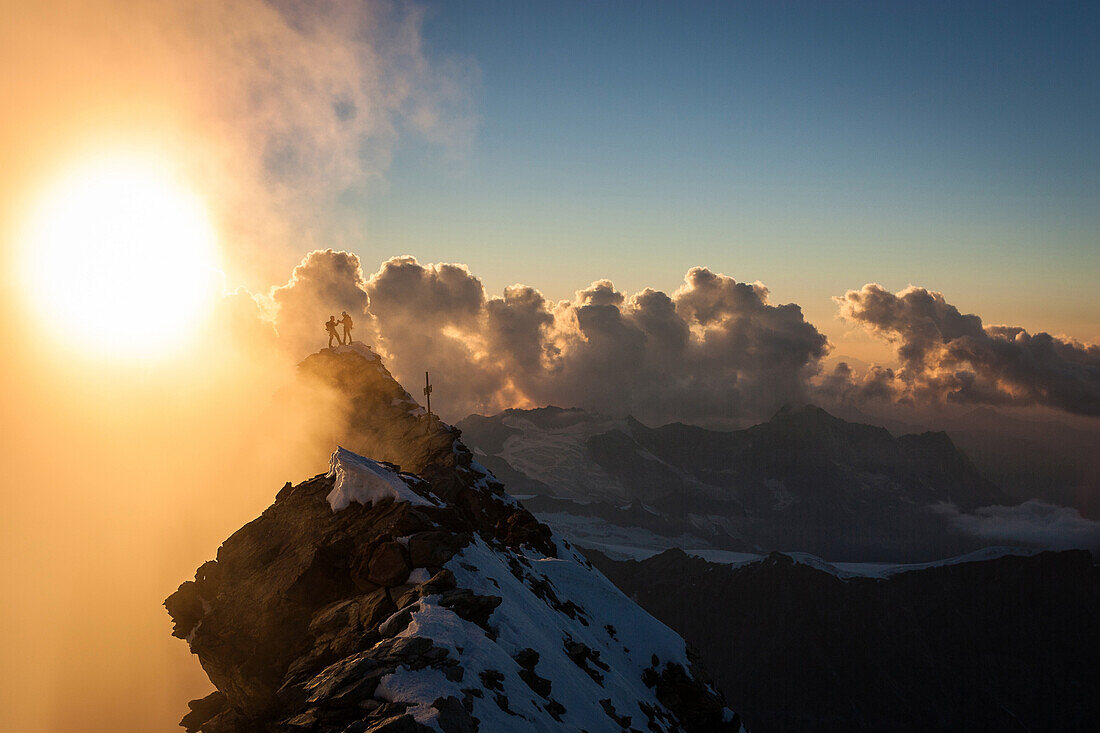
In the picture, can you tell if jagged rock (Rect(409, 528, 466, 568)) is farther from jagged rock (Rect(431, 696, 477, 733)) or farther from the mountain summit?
jagged rock (Rect(431, 696, 477, 733))

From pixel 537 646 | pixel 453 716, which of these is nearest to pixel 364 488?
pixel 537 646

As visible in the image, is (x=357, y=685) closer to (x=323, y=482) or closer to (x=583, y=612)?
(x=323, y=482)

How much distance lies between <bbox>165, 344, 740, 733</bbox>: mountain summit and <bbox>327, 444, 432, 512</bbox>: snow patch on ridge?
140mm

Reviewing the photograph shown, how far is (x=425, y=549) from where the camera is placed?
3912 cm

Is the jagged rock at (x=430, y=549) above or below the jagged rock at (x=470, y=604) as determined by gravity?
above

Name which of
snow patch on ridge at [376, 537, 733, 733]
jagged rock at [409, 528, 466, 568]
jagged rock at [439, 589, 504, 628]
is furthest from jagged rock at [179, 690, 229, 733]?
jagged rock at [439, 589, 504, 628]

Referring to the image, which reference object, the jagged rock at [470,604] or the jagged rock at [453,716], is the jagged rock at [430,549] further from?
the jagged rock at [453,716]

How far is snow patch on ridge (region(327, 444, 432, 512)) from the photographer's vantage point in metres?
45.2

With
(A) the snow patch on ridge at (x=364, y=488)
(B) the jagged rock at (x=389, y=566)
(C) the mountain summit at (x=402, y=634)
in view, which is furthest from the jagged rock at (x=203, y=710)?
(B) the jagged rock at (x=389, y=566)

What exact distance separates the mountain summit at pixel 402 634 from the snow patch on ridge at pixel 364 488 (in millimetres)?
140

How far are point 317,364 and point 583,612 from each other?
5747 cm

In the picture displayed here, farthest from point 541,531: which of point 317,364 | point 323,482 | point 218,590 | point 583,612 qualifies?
point 317,364

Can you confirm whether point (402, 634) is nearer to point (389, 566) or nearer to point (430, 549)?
point (389, 566)

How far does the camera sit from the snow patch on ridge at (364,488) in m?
45.2
